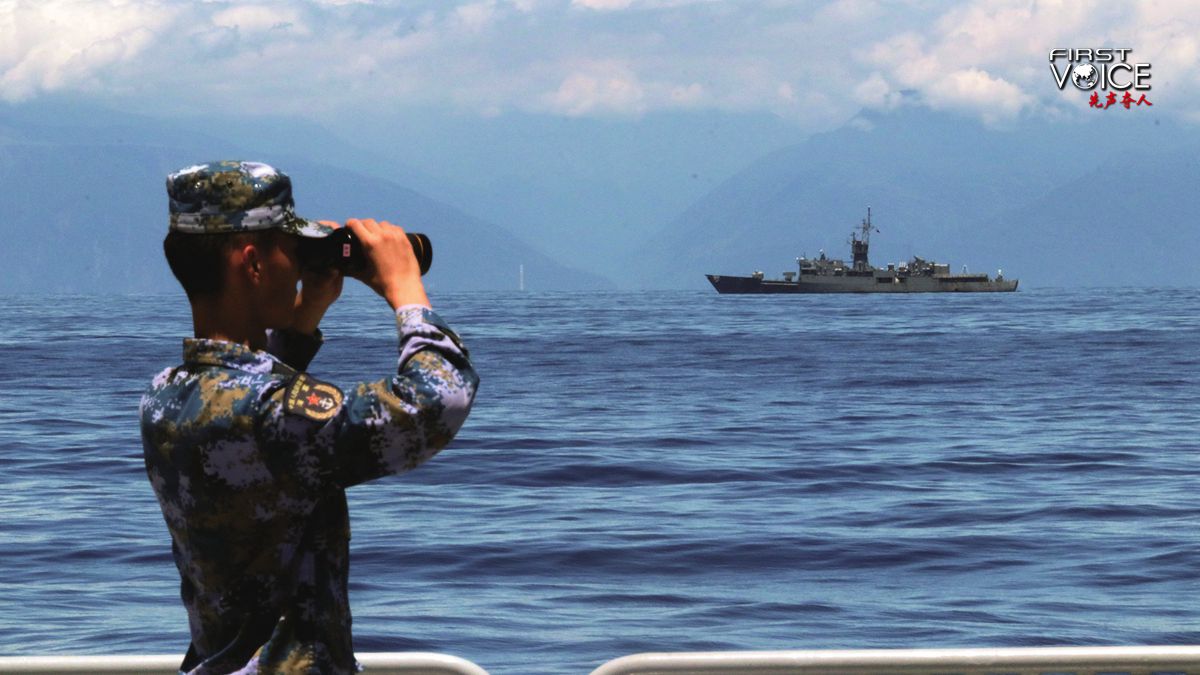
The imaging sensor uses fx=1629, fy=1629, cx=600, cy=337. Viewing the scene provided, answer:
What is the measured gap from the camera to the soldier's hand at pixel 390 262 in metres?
2.74

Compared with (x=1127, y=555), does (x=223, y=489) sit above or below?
above

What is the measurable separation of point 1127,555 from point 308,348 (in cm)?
1549

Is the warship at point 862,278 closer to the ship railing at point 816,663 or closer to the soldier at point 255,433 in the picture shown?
the ship railing at point 816,663

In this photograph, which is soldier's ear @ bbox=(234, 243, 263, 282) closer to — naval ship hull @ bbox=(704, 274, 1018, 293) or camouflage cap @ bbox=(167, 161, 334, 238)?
camouflage cap @ bbox=(167, 161, 334, 238)

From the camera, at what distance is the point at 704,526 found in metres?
19.4

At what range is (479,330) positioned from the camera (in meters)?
101

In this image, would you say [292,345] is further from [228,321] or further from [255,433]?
[255,433]

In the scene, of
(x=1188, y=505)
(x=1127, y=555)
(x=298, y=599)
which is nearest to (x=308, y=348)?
(x=298, y=599)

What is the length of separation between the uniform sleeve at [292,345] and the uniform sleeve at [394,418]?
0.78 ft

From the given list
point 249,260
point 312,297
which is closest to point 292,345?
point 312,297

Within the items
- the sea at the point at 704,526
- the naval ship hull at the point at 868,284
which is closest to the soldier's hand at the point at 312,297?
the sea at the point at 704,526

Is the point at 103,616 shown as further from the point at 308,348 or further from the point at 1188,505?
the point at 1188,505

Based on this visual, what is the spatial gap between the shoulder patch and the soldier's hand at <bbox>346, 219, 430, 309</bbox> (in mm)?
208

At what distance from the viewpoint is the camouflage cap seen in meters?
2.74
